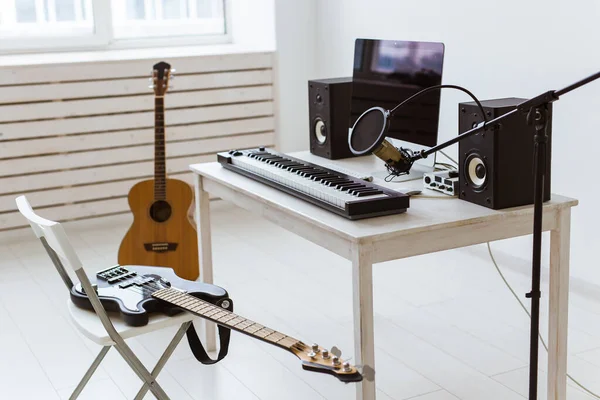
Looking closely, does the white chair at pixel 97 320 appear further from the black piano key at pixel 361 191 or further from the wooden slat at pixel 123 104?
the wooden slat at pixel 123 104

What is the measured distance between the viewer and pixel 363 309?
2113mm

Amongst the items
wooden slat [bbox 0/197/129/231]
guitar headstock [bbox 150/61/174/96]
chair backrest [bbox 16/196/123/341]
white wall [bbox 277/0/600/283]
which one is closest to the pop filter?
chair backrest [bbox 16/196/123/341]

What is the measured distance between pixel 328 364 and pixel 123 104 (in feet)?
11.6

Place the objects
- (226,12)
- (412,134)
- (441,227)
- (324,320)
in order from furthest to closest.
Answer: (226,12) < (324,320) < (412,134) < (441,227)

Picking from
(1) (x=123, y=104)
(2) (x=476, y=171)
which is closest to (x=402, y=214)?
(2) (x=476, y=171)

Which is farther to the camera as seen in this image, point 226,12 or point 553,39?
point 226,12

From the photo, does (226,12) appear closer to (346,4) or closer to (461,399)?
(346,4)

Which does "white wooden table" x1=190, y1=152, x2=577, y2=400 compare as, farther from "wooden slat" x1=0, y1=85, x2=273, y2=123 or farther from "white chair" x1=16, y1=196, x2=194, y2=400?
"wooden slat" x1=0, y1=85, x2=273, y2=123

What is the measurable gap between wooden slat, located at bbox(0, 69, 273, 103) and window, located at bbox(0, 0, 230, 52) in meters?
0.56

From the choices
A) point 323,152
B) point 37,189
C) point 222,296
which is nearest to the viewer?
point 222,296

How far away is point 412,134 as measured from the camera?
2.72 m

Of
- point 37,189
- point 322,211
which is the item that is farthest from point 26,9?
point 322,211

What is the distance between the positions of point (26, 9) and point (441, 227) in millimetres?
3832

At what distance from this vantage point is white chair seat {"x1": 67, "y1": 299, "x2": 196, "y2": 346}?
2.18m
